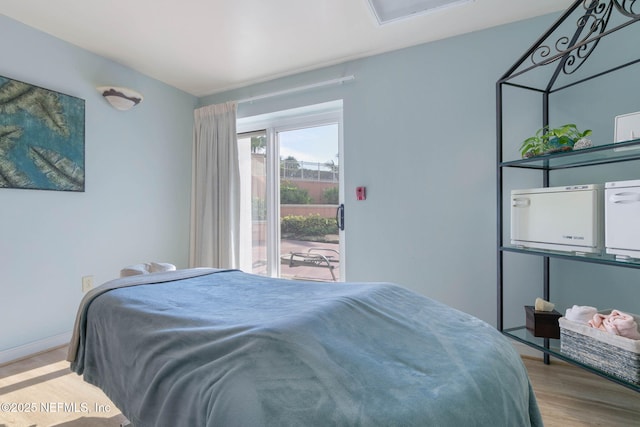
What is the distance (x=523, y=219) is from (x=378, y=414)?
1602 millimetres

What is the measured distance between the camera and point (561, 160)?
6.15ft

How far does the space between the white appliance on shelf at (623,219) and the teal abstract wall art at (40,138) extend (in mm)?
3379

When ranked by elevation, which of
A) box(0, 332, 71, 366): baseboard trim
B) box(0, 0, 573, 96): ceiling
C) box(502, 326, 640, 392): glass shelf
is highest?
box(0, 0, 573, 96): ceiling

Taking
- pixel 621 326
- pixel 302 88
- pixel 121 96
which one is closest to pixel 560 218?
pixel 621 326

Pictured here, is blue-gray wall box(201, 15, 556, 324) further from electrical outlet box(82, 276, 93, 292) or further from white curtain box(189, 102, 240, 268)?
electrical outlet box(82, 276, 93, 292)

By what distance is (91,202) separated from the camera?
8.34 ft

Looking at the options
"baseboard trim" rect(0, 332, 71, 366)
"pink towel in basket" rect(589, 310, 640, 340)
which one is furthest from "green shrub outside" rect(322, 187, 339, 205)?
"baseboard trim" rect(0, 332, 71, 366)

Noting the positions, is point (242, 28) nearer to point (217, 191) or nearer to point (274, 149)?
point (274, 149)

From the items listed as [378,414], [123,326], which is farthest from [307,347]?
[123,326]

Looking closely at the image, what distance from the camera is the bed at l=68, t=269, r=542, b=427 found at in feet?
2.30

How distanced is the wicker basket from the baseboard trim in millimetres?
3330

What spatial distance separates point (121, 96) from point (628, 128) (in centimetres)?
334

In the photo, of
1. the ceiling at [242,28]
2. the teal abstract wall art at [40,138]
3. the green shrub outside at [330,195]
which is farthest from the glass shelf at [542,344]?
the teal abstract wall art at [40,138]

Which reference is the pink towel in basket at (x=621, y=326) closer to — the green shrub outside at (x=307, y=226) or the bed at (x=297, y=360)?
the bed at (x=297, y=360)
